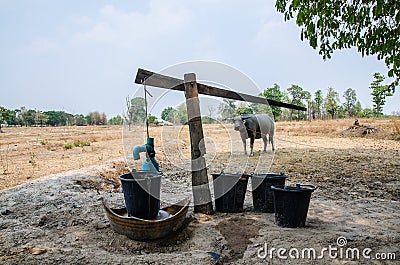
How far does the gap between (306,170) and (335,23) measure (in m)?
3.83

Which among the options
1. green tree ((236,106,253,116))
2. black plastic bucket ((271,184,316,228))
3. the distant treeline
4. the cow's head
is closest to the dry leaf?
black plastic bucket ((271,184,316,228))

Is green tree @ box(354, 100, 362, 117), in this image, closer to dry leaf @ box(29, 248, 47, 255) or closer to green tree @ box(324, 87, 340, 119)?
green tree @ box(324, 87, 340, 119)

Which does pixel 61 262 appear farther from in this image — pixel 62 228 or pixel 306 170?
pixel 306 170

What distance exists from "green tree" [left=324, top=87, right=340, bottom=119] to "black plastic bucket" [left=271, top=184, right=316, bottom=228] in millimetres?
50602

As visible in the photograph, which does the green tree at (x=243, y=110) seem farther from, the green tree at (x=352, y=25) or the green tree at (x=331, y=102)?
the green tree at (x=331, y=102)

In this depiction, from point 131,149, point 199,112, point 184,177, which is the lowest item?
point 184,177

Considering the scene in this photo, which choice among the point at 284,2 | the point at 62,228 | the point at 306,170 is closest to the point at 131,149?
the point at 62,228

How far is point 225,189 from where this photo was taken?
3941mm

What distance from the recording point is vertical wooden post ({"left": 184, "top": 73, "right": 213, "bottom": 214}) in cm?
372

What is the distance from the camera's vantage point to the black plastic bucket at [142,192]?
295cm

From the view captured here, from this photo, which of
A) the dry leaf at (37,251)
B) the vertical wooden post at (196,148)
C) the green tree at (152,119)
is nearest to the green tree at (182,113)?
the vertical wooden post at (196,148)

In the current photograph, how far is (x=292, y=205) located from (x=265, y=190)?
73 cm

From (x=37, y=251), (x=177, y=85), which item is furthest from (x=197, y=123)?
(x=37, y=251)

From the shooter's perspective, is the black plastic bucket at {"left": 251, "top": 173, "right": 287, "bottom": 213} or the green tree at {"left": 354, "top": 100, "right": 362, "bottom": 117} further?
the green tree at {"left": 354, "top": 100, "right": 362, "bottom": 117}
